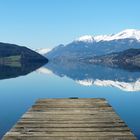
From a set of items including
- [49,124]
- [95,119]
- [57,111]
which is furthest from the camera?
[57,111]

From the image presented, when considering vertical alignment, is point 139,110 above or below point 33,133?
below

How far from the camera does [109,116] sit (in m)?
22.5

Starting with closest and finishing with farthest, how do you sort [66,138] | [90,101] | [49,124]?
1. [66,138]
2. [49,124]
3. [90,101]

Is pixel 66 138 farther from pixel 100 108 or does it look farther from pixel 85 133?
pixel 100 108

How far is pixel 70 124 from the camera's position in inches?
794

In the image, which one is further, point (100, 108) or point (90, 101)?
point (90, 101)

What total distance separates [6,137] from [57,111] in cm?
722

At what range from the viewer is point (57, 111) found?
2456 cm

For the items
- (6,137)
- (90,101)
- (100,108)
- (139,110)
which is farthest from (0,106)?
(6,137)

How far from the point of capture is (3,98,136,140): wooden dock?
17.7m

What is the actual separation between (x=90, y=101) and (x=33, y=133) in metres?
11.2

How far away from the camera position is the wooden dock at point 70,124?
17.7 metres

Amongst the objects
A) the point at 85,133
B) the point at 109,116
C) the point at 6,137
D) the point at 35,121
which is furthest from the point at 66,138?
the point at 109,116

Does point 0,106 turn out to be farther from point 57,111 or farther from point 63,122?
point 63,122
